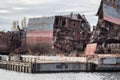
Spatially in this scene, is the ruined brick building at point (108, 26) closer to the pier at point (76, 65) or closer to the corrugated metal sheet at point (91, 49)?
the corrugated metal sheet at point (91, 49)

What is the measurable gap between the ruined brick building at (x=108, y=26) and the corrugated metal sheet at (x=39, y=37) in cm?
2077

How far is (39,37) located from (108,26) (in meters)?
34.3

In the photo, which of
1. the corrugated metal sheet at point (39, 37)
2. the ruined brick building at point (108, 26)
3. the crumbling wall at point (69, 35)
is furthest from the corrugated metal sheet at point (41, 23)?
the ruined brick building at point (108, 26)

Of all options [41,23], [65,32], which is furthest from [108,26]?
[41,23]

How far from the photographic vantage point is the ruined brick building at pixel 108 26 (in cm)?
11065

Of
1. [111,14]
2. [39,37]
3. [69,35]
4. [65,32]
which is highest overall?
[111,14]

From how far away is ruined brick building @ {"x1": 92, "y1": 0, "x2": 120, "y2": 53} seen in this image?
110650 millimetres

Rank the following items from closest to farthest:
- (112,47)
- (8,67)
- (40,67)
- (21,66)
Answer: (40,67) → (21,66) → (8,67) → (112,47)

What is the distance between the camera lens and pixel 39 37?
471ft

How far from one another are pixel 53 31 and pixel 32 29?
1700cm

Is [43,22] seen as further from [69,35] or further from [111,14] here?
[111,14]

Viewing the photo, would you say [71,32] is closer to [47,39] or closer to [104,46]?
[47,39]

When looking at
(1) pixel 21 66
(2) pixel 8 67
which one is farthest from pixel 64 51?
(1) pixel 21 66

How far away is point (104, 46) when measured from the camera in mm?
110375
